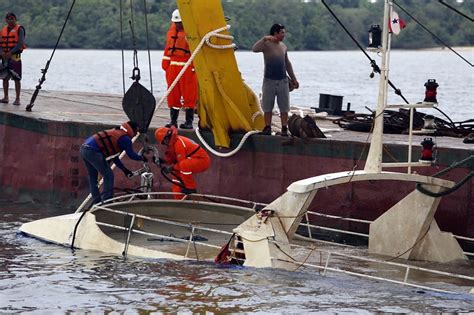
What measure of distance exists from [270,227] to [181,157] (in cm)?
284

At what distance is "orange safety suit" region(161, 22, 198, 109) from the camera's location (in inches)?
802

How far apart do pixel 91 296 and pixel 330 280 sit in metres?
2.90

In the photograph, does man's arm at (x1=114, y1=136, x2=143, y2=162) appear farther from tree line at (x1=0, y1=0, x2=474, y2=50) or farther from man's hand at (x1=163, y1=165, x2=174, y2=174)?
tree line at (x1=0, y1=0, x2=474, y2=50)

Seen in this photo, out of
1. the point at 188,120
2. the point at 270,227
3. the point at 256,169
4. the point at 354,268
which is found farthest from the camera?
the point at 188,120

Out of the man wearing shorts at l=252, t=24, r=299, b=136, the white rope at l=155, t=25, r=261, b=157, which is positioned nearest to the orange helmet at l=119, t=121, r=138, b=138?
the white rope at l=155, t=25, r=261, b=157

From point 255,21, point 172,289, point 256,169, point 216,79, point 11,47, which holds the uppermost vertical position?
point 255,21

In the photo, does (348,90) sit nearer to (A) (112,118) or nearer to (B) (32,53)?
(A) (112,118)

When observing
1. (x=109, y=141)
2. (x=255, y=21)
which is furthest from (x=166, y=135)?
(x=255, y=21)

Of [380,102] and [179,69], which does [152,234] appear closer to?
[380,102]

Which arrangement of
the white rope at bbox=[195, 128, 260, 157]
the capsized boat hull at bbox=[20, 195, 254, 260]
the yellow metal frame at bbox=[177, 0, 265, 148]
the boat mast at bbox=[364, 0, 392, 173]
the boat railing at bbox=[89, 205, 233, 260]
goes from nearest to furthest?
the boat mast at bbox=[364, 0, 392, 173] < the boat railing at bbox=[89, 205, 233, 260] < the capsized boat hull at bbox=[20, 195, 254, 260] < the yellow metal frame at bbox=[177, 0, 265, 148] < the white rope at bbox=[195, 128, 260, 157]

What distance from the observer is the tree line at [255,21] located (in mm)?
87500

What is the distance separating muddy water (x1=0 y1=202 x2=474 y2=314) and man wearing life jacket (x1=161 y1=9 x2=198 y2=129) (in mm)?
4343

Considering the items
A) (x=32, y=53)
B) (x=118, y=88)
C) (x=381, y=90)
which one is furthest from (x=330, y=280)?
(x=32, y=53)

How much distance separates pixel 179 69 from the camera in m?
20.4
